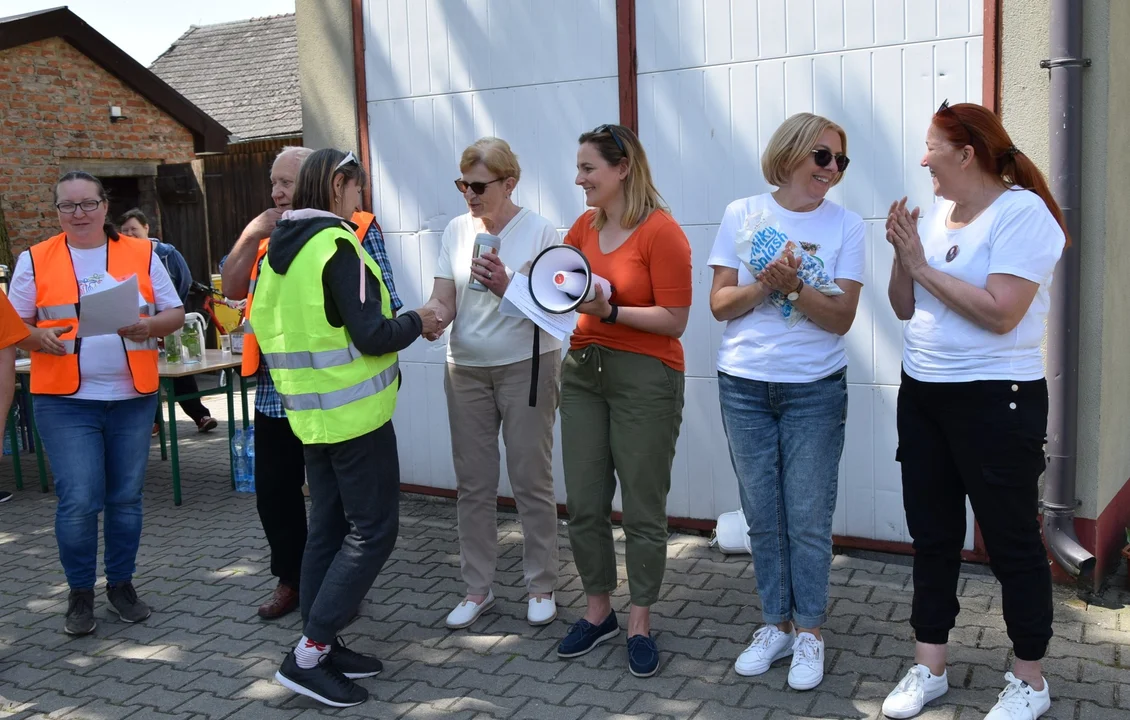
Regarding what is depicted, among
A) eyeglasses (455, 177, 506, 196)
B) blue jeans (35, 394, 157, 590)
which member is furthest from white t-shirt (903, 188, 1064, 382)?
blue jeans (35, 394, 157, 590)

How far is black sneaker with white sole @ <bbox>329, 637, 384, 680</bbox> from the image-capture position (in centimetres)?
414

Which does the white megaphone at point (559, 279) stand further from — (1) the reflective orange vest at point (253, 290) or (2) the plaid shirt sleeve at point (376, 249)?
(1) the reflective orange vest at point (253, 290)

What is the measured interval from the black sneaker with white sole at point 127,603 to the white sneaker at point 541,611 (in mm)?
1804

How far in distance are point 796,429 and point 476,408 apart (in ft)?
4.75

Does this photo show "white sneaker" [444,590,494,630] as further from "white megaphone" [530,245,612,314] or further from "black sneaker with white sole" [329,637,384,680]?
"white megaphone" [530,245,612,314]

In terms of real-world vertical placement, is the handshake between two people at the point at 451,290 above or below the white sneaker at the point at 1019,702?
above

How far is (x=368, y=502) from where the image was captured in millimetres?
3949

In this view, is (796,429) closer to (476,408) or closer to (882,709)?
(882,709)

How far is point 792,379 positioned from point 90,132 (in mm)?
12907

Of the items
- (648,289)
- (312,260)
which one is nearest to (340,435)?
(312,260)

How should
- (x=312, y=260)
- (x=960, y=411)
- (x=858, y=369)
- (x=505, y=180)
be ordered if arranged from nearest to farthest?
(x=960, y=411), (x=312, y=260), (x=505, y=180), (x=858, y=369)

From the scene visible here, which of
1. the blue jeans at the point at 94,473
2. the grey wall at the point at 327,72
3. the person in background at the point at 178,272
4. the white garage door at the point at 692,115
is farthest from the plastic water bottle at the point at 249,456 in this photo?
the blue jeans at the point at 94,473

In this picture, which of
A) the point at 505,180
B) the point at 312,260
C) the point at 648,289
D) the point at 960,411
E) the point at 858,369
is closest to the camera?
the point at 960,411

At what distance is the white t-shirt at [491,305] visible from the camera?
14.7 feet
